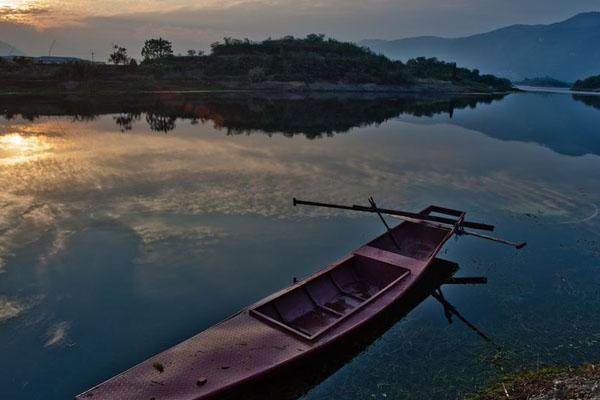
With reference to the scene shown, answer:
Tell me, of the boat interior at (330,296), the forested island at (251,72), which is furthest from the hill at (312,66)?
the boat interior at (330,296)

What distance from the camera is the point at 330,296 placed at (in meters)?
14.4

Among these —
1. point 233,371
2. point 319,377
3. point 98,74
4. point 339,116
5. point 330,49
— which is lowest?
point 319,377

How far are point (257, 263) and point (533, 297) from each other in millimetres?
10749

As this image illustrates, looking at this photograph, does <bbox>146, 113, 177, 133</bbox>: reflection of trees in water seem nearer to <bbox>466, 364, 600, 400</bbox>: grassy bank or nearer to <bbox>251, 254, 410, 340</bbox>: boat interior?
<bbox>251, 254, 410, 340</bbox>: boat interior

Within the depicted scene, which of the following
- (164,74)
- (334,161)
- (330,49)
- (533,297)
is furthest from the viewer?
(330,49)

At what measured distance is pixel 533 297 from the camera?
51.2ft

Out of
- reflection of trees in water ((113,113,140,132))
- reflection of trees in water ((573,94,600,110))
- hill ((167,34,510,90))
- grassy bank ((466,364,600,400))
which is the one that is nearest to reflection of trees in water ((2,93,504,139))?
reflection of trees in water ((113,113,140,132))

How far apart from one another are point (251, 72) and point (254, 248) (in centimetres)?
11368

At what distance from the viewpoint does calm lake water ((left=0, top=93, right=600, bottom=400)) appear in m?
11.8

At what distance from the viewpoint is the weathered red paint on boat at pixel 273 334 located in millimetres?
9125

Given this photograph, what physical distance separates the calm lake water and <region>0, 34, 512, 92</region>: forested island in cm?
6516

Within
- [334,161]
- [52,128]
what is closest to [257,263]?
[334,161]

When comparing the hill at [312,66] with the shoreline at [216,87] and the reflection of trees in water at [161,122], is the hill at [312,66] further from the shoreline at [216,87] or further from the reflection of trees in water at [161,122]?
the reflection of trees in water at [161,122]

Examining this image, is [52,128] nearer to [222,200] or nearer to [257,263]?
[222,200]
